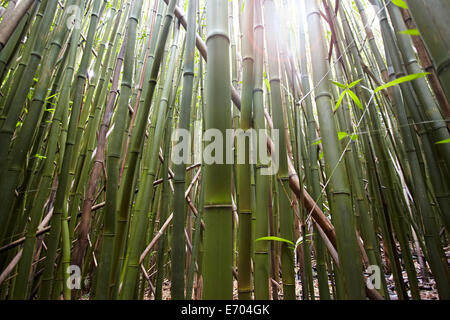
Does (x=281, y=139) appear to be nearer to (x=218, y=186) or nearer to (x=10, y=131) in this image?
(x=218, y=186)

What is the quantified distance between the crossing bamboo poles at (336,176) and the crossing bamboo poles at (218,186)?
0.67 feet

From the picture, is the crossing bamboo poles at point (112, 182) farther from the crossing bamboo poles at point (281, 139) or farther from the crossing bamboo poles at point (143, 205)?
the crossing bamboo poles at point (281, 139)

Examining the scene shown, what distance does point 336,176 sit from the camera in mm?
483

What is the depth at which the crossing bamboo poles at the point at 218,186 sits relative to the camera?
40 cm

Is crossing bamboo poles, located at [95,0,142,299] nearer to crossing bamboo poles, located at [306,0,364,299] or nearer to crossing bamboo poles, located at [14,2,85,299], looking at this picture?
crossing bamboo poles, located at [14,2,85,299]

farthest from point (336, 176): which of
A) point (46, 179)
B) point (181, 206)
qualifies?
point (46, 179)

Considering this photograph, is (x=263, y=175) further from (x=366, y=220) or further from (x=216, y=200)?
(x=366, y=220)

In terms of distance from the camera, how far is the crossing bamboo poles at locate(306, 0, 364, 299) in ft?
1.46

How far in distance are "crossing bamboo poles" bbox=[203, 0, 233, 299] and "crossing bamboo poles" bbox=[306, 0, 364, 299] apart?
0.67 ft

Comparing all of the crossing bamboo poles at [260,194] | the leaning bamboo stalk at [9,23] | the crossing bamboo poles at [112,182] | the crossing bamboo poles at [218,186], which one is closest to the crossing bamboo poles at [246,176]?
the crossing bamboo poles at [260,194]

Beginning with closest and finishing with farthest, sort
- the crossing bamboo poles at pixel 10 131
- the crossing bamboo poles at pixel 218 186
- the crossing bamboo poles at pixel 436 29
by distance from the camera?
the crossing bamboo poles at pixel 436 29 → the crossing bamboo poles at pixel 218 186 → the crossing bamboo poles at pixel 10 131

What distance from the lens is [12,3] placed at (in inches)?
29.5
